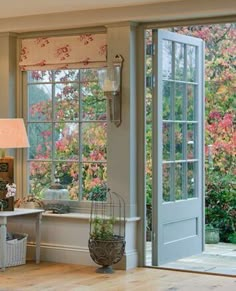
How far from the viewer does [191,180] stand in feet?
23.9

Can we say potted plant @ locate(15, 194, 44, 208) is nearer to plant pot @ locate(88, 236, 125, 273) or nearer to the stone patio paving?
plant pot @ locate(88, 236, 125, 273)

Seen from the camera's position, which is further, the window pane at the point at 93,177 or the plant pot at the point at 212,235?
the plant pot at the point at 212,235

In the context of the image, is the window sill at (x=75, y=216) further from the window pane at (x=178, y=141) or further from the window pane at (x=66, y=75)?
the window pane at (x=66, y=75)

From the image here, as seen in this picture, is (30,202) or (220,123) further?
(220,123)

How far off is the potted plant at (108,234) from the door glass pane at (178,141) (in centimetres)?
82

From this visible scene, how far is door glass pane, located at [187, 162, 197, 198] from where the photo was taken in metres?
7.23

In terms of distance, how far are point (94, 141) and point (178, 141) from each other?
83cm

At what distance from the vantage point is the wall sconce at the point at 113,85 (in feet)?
21.5

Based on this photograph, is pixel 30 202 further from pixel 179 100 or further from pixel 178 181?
pixel 179 100

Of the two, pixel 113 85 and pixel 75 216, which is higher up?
pixel 113 85

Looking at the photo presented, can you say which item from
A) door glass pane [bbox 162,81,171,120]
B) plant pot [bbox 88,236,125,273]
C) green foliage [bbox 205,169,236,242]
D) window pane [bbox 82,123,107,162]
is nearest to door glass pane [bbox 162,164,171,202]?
door glass pane [bbox 162,81,171,120]

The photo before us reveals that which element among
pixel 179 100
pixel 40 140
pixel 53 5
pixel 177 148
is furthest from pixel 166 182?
pixel 53 5

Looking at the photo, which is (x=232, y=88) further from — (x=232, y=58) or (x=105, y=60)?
(x=105, y=60)

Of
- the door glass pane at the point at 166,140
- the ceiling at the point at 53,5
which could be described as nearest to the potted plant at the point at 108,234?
the door glass pane at the point at 166,140
